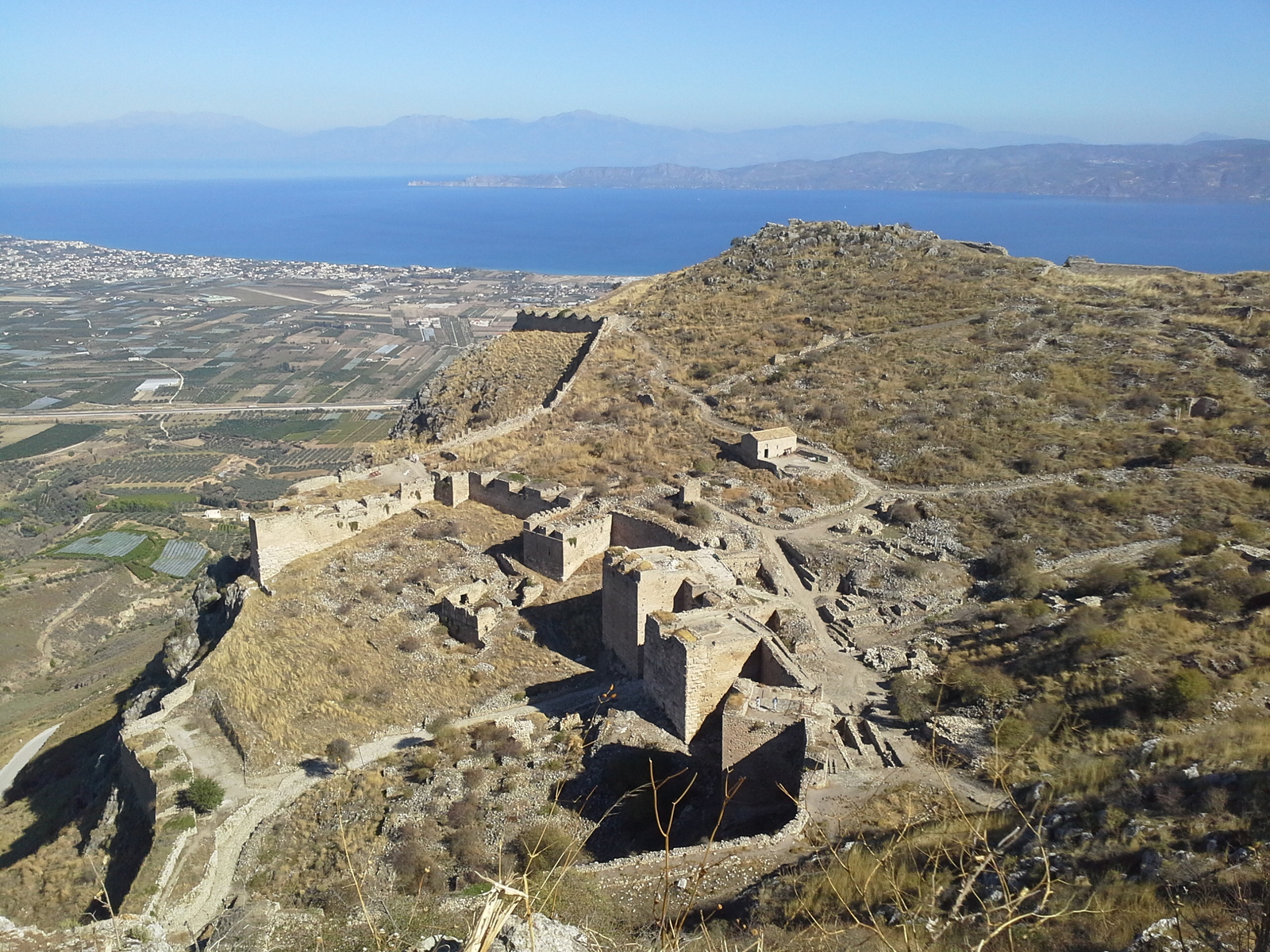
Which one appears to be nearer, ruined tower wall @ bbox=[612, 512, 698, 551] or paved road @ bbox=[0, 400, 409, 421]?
ruined tower wall @ bbox=[612, 512, 698, 551]

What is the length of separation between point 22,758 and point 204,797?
12627mm

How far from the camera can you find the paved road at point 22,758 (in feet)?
71.0

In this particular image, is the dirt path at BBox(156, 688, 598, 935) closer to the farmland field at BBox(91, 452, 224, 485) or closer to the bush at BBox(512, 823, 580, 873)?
the bush at BBox(512, 823, 580, 873)

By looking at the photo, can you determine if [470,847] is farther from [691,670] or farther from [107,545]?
[107,545]

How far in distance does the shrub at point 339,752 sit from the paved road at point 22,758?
1116 cm

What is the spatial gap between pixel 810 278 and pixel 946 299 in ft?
24.0

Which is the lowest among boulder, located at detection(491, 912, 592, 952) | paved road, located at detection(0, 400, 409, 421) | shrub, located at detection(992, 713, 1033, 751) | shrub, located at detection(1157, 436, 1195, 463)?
paved road, located at detection(0, 400, 409, 421)

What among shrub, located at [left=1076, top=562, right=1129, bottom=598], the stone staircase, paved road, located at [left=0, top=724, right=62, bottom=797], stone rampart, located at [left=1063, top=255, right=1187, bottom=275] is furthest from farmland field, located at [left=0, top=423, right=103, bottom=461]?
shrub, located at [left=1076, top=562, right=1129, bottom=598]

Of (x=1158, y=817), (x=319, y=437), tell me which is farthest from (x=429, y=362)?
(x=1158, y=817)

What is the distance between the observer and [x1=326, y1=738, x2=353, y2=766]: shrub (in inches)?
623

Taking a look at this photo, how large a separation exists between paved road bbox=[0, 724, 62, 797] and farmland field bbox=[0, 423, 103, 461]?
177 ft

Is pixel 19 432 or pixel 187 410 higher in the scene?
pixel 187 410

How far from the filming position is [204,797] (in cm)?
1470

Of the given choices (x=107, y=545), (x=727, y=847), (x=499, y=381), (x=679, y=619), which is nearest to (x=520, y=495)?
(x=679, y=619)
